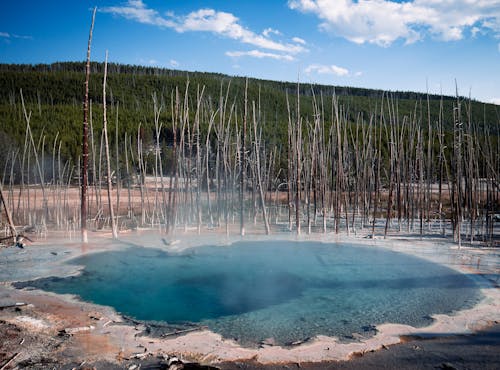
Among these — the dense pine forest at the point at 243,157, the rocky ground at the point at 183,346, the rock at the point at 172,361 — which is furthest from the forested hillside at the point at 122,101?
the rock at the point at 172,361

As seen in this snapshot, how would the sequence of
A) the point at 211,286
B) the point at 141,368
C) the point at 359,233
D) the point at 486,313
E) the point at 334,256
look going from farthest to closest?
the point at 359,233, the point at 334,256, the point at 211,286, the point at 486,313, the point at 141,368

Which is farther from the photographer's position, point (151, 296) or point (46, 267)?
point (46, 267)

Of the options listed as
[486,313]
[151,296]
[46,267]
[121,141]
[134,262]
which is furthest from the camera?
[121,141]

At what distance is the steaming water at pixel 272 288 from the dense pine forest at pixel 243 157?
2660 millimetres

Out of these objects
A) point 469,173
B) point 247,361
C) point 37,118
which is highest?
point 37,118

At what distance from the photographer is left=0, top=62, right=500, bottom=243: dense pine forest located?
1551 cm

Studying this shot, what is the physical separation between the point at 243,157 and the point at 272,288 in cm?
581

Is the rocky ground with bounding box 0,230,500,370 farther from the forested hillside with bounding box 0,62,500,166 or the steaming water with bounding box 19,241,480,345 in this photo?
the forested hillside with bounding box 0,62,500,166

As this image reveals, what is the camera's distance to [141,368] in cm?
533

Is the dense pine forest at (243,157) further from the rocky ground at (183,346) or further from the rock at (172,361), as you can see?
the rock at (172,361)

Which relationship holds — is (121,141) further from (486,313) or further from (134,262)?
(486,313)

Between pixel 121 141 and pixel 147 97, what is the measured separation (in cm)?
2783

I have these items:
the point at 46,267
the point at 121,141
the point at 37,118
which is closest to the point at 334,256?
the point at 46,267

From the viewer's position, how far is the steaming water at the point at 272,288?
7.40 m
